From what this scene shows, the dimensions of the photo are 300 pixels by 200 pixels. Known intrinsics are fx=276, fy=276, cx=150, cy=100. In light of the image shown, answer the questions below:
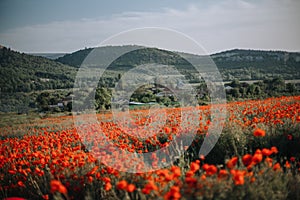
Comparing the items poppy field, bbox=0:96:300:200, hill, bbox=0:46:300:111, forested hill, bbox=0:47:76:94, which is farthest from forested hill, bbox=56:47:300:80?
poppy field, bbox=0:96:300:200

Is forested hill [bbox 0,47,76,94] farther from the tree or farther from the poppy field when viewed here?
the poppy field

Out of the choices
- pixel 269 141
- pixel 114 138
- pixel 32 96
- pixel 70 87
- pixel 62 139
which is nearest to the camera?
pixel 269 141

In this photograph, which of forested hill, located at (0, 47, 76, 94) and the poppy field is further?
forested hill, located at (0, 47, 76, 94)

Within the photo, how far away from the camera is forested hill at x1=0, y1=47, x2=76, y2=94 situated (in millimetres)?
19453

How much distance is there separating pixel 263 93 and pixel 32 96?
1421cm

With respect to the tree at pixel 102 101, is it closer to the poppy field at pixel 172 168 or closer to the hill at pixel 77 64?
the hill at pixel 77 64

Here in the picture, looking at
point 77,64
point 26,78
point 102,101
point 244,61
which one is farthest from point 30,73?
point 244,61

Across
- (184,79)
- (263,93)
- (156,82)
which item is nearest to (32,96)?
(156,82)

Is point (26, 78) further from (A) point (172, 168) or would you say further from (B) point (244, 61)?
(A) point (172, 168)

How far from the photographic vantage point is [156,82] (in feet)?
55.2

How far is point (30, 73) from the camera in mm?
23656

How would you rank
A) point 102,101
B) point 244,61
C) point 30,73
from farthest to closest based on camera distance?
point 244,61
point 30,73
point 102,101

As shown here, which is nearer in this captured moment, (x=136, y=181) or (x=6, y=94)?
(x=136, y=181)

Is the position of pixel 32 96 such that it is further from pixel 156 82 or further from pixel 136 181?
pixel 136 181
